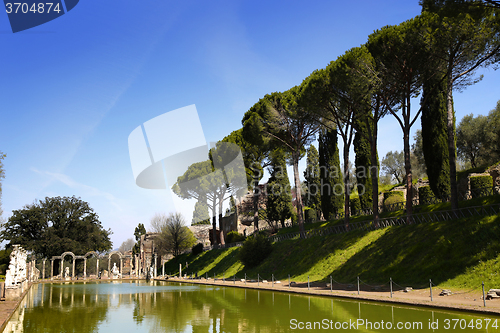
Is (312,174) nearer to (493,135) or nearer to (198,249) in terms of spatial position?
(198,249)

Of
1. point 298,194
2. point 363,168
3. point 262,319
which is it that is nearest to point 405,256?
point 262,319

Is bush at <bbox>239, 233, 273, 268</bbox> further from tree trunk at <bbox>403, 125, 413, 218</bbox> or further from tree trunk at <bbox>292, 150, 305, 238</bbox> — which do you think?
tree trunk at <bbox>403, 125, 413, 218</bbox>

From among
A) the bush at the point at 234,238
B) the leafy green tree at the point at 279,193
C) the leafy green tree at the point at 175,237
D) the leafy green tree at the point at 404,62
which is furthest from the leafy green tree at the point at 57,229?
the leafy green tree at the point at 404,62

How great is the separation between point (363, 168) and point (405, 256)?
1451 centimetres

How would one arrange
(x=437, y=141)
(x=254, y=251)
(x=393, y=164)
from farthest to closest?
(x=393, y=164), (x=254, y=251), (x=437, y=141)

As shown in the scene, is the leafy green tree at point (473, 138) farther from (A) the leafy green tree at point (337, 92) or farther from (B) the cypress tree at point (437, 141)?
(A) the leafy green tree at point (337, 92)

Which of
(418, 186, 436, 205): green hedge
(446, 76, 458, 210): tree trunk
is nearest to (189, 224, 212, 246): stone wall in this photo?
(418, 186, 436, 205): green hedge

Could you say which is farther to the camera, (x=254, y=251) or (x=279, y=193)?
(x=279, y=193)

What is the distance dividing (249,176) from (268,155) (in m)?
3.48

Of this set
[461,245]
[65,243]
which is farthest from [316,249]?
[65,243]

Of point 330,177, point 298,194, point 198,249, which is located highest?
point 330,177

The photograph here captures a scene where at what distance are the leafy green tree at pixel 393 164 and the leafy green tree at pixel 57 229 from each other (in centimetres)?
5050

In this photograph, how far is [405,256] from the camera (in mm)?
19062

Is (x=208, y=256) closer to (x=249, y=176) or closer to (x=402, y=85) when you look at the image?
(x=249, y=176)
